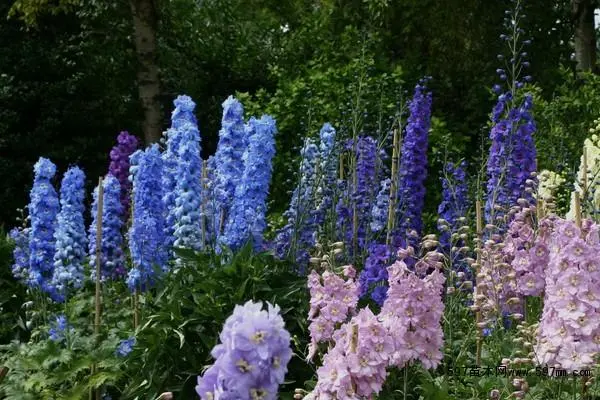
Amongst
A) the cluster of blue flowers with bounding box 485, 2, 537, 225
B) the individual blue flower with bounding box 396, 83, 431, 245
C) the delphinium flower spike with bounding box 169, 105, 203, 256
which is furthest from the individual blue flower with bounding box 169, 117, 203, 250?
the cluster of blue flowers with bounding box 485, 2, 537, 225

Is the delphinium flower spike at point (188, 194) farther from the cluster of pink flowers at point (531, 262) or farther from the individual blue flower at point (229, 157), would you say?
the cluster of pink flowers at point (531, 262)

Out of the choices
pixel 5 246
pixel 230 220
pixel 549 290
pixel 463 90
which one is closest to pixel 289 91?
pixel 463 90

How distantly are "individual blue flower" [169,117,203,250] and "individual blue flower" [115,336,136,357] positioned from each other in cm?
82

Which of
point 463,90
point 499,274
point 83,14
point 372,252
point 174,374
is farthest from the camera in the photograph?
point 83,14

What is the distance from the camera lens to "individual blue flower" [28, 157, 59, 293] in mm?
6164

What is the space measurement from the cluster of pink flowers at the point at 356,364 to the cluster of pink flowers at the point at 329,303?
0.41 meters

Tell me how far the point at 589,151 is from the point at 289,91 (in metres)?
5.44

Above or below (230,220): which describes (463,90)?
above

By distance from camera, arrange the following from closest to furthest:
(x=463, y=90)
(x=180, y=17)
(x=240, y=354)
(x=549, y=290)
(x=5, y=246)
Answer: (x=240, y=354) → (x=549, y=290) → (x=5, y=246) → (x=463, y=90) → (x=180, y=17)

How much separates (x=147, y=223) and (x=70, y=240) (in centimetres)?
75

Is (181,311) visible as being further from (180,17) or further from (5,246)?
(180,17)

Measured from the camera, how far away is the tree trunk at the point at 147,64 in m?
12.5

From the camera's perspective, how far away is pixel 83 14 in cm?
1398

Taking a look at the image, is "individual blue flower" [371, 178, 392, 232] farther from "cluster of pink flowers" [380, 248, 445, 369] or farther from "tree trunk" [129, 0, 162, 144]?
"tree trunk" [129, 0, 162, 144]
